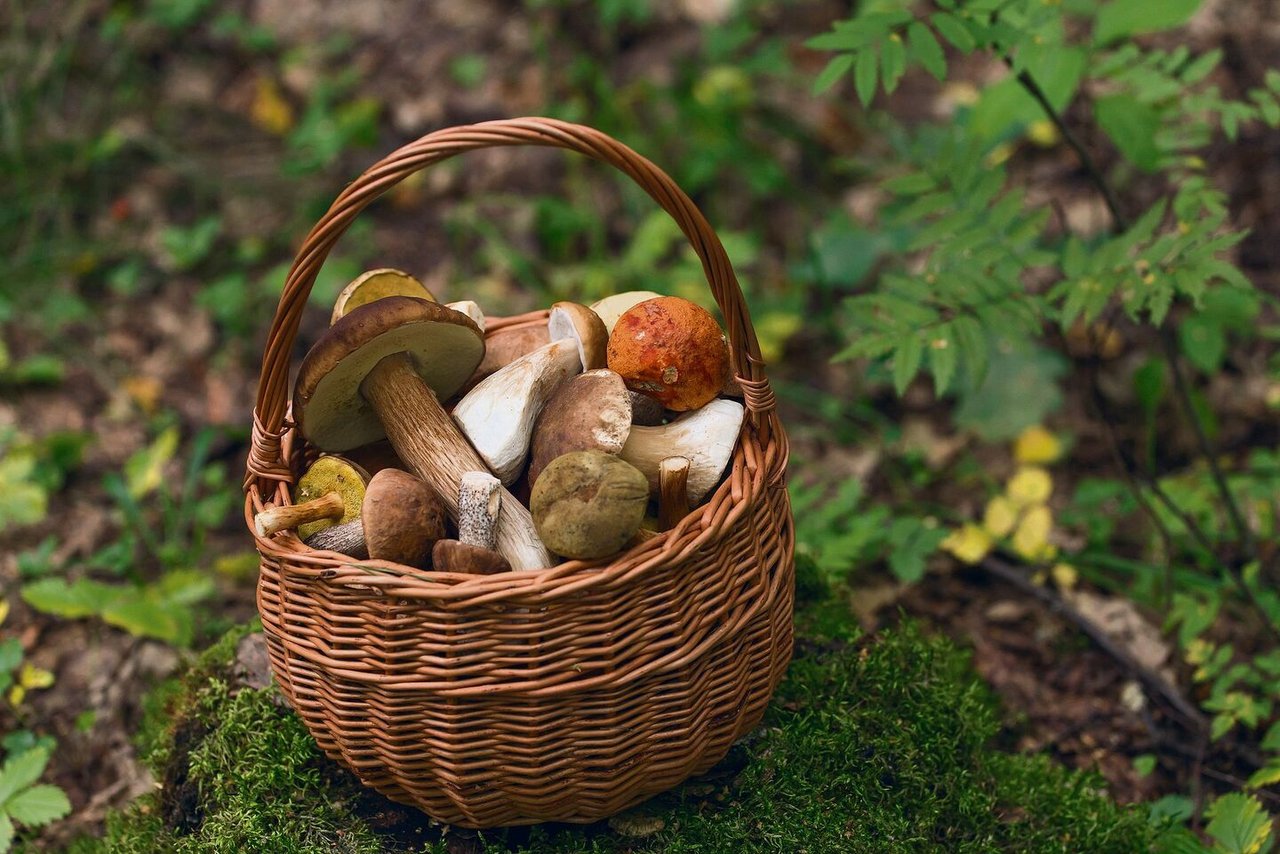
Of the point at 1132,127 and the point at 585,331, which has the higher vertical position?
the point at 1132,127

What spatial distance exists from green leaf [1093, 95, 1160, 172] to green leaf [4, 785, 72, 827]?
8.82ft

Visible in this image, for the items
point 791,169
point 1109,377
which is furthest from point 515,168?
point 1109,377

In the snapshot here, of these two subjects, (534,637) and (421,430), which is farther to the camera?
(421,430)

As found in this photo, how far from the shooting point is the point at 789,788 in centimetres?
206

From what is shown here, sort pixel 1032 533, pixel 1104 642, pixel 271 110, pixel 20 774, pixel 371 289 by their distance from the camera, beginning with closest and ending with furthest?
pixel 371 289
pixel 20 774
pixel 1104 642
pixel 1032 533
pixel 271 110

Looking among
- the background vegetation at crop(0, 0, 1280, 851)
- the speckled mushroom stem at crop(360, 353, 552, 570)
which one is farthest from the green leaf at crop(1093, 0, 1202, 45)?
the speckled mushroom stem at crop(360, 353, 552, 570)

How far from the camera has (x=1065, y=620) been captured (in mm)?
3002

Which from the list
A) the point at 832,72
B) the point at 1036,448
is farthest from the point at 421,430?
the point at 1036,448

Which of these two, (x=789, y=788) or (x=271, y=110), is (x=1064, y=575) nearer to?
(x=789, y=788)

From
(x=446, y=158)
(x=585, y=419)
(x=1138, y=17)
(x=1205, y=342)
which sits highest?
(x=1138, y=17)

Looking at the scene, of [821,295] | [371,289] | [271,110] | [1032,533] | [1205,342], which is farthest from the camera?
[271,110]

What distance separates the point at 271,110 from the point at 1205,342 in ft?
13.8

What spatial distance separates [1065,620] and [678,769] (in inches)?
63.3

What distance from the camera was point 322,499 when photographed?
184 centimetres
